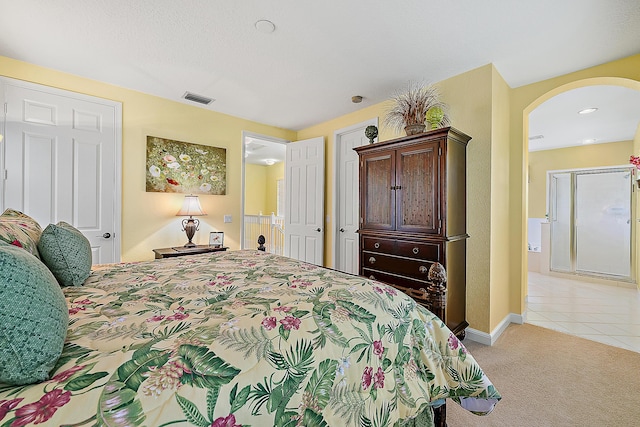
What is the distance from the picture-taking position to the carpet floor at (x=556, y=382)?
166 cm

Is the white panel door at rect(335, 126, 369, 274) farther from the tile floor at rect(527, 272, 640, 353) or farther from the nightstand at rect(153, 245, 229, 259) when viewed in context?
the tile floor at rect(527, 272, 640, 353)

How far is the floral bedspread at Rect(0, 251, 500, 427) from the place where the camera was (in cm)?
61

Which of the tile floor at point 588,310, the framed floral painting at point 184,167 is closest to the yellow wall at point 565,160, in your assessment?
the tile floor at point 588,310

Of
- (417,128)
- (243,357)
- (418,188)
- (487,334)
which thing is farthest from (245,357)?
(487,334)

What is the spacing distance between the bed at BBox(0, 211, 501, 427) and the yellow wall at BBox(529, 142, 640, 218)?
604 cm

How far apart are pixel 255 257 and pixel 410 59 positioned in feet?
7.28

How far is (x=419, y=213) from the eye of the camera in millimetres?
2572

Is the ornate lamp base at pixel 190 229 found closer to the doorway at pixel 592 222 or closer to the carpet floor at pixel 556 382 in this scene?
the carpet floor at pixel 556 382

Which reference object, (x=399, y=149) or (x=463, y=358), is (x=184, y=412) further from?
(x=399, y=149)

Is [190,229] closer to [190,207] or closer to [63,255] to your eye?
[190,207]

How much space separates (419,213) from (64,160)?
11.8 feet

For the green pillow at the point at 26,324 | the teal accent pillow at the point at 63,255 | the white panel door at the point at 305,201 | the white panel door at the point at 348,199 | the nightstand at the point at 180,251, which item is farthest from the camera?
the white panel door at the point at 305,201

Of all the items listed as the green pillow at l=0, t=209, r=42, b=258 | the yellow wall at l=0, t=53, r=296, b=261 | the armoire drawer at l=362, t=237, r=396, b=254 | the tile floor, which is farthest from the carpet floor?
the yellow wall at l=0, t=53, r=296, b=261

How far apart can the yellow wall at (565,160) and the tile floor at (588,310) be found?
1.72 metres
